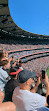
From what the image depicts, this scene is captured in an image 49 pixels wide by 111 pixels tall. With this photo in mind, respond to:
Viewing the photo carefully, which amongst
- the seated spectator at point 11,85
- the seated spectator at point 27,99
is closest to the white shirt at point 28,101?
the seated spectator at point 27,99

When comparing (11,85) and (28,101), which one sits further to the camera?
(11,85)

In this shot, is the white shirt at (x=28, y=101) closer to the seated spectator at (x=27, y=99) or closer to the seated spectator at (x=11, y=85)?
the seated spectator at (x=27, y=99)

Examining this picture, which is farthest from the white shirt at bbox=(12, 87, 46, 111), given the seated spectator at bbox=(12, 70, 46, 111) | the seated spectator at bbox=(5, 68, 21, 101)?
the seated spectator at bbox=(5, 68, 21, 101)

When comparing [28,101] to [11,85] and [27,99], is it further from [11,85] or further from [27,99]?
[11,85]

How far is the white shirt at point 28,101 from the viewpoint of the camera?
1659mm

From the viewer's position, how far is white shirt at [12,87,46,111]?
1.66m

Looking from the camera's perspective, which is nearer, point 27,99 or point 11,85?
point 27,99

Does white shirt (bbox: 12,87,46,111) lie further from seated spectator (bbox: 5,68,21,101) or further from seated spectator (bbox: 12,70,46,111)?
seated spectator (bbox: 5,68,21,101)

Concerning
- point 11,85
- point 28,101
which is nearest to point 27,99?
point 28,101

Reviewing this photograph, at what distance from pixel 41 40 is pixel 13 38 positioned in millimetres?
13273

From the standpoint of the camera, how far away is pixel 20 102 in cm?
173

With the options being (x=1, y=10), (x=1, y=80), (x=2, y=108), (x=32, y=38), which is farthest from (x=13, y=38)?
(x=2, y=108)

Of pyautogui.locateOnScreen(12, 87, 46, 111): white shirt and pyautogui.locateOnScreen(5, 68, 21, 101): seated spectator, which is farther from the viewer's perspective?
pyautogui.locateOnScreen(5, 68, 21, 101): seated spectator

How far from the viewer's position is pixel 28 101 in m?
1.66
